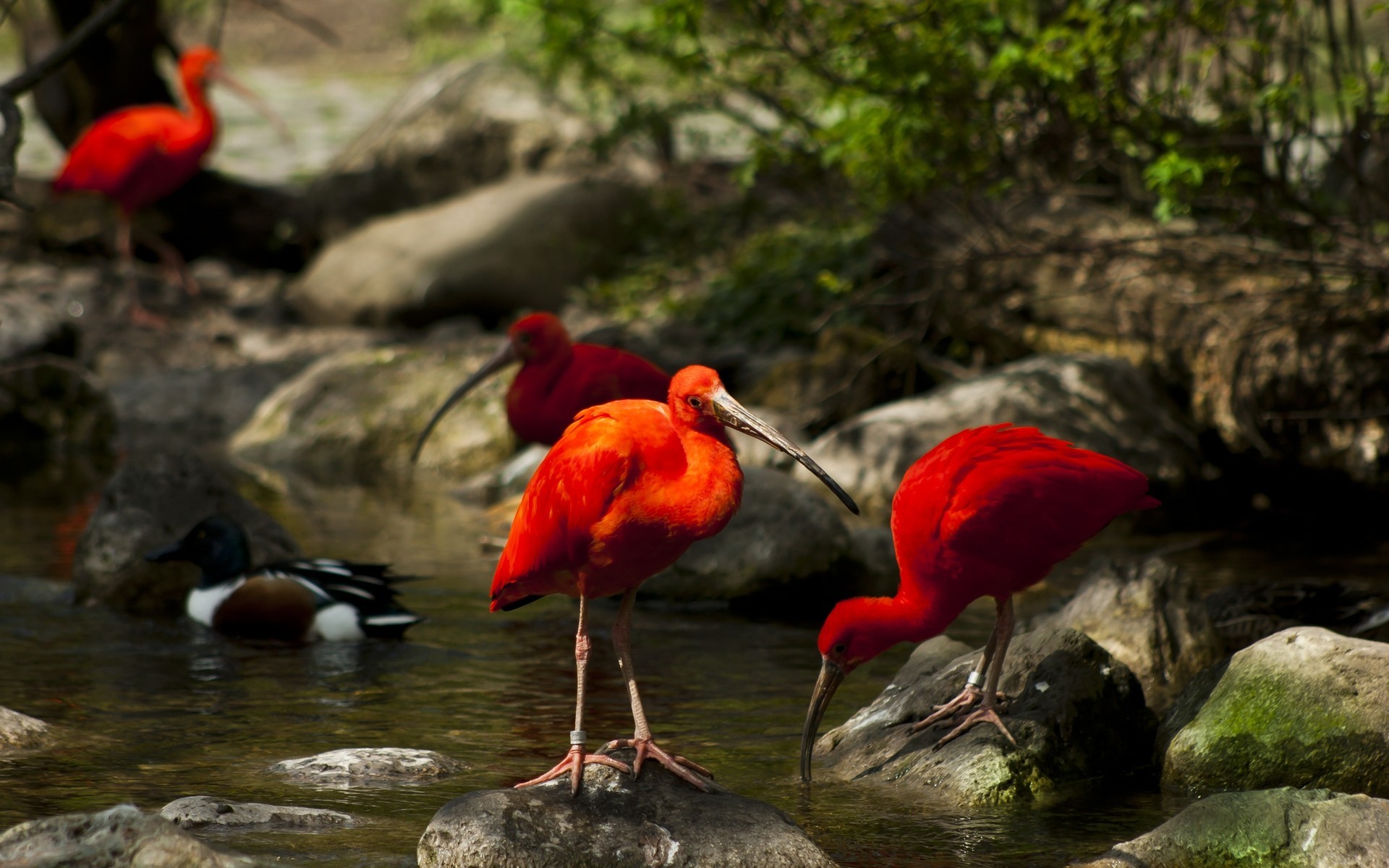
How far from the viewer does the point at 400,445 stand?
519 inches

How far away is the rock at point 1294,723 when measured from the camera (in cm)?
509

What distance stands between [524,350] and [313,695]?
294cm

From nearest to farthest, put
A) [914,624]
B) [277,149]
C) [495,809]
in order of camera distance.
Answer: [495,809] < [914,624] < [277,149]

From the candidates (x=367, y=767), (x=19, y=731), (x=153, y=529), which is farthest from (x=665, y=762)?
(x=153, y=529)

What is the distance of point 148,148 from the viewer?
1541cm

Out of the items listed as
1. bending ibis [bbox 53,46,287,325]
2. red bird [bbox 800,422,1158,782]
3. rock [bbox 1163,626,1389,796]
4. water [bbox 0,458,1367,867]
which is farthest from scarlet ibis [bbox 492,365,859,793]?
bending ibis [bbox 53,46,287,325]

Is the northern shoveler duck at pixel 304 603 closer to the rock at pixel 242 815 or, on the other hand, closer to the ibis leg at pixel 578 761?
the rock at pixel 242 815

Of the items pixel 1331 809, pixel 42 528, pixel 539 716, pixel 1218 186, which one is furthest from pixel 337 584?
pixel 1218 186

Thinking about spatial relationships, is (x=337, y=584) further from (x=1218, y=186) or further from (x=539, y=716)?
(x=1218, y=186)

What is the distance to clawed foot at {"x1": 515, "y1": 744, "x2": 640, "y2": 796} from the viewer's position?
445cm

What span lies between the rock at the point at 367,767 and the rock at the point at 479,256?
37.2 ft

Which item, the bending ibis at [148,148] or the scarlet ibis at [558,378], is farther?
the bending ibis at [148,148]

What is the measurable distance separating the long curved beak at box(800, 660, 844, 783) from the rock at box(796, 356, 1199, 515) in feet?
15.1

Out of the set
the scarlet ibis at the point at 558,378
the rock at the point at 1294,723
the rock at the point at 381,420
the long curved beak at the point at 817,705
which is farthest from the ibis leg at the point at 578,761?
the rock at the point at 381,420
